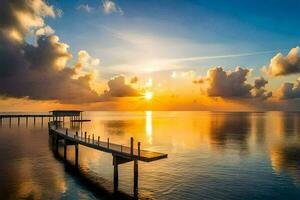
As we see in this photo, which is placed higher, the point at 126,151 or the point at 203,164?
the point at 126,151

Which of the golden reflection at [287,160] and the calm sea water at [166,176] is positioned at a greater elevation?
the calm sea water at [166,176]

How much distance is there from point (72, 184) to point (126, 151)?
7.09 metres

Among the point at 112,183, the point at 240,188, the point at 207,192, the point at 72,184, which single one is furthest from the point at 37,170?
the point at 240,188

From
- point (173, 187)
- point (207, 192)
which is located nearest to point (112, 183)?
point (173, 187)

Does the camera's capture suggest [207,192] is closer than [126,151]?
Yes

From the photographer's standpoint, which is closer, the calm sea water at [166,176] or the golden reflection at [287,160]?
the calm sea water at [166,176]

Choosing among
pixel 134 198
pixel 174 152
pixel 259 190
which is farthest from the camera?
pixel 174 152

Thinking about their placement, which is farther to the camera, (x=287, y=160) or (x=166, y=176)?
(x=287, y=160)

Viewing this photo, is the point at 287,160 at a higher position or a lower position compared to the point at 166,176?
lower

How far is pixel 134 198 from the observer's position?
26.1 meters

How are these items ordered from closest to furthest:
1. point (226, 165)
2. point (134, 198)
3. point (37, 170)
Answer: point (134, 198), point (37, 170), point (226, 165)

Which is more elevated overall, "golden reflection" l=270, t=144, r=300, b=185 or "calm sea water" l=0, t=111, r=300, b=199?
"calm sea water" l=0, t=111, r=300, b=199

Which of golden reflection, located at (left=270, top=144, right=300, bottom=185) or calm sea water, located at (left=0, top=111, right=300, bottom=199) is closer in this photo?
calm sea water, located at (left=0, top=111, right=300, bottom=199)

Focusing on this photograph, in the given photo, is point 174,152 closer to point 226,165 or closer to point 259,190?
point 226,165
